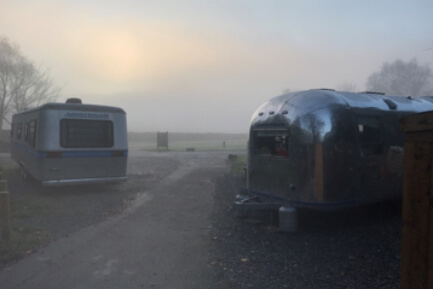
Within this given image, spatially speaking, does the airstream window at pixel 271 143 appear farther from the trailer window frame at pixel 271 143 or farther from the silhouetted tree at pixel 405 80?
the silhouetted tree at pixel 405 80

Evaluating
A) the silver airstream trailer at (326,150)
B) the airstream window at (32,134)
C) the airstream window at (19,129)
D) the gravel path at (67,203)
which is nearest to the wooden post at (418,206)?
the silver airstream trailer at (326,150)

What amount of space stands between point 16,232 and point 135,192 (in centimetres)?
550

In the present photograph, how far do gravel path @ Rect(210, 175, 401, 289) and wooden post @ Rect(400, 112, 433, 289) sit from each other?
153 centimetres

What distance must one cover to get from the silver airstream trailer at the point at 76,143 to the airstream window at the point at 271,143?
5664mm

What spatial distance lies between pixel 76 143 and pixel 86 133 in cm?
43

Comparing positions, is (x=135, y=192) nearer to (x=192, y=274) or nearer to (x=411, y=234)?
(x=192, y=274)

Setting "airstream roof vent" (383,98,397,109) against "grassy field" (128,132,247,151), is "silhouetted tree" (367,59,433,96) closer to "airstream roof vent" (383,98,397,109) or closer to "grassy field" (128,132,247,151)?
"grassy field" (128,132,247,151)

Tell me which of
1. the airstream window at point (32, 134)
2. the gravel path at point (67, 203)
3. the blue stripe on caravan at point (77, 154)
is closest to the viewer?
the gravel path at point (67, 203)

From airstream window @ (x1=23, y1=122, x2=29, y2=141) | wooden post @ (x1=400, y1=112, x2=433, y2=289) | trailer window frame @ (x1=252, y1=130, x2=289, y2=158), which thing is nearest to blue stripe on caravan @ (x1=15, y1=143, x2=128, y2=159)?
airstream window @ (x1=23, y1=122, x2=29, y2=141)

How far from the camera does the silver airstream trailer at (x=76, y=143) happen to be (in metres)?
11.3

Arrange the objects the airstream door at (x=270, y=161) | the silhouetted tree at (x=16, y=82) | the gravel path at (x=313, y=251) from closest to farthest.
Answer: the gravel path at (x=313, y=251) < the airstream door at (x=270, y=161) < the silhouetted tree at (x=16, y=82)

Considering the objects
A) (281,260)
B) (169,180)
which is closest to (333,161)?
(281,260)

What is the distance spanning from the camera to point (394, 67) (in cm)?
4728

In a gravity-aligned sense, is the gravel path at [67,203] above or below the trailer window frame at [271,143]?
below
